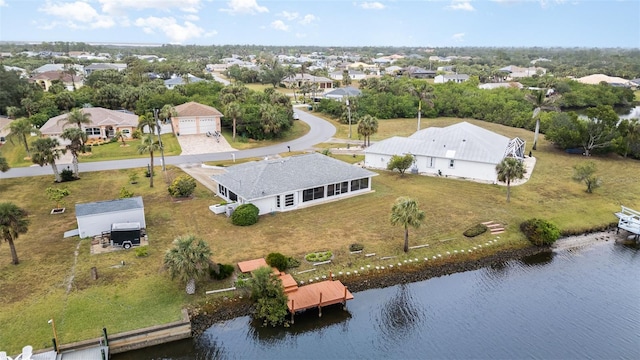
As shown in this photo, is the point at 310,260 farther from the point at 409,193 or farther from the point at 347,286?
the point at 409,193

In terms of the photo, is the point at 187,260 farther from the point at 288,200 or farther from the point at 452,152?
the point at 452,152

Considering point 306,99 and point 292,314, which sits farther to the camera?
point 306,99

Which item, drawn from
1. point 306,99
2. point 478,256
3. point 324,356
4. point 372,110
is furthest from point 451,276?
point 306,99

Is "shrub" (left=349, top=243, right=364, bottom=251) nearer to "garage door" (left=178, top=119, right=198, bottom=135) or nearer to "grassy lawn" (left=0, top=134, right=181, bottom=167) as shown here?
"grassy lawn" (left=0, top=134, right=181, bottom=167)

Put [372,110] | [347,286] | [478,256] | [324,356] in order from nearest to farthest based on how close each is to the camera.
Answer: [324,356]
[347,286]
[478,256]
[372,110]

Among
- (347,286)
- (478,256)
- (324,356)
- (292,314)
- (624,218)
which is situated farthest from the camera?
(624,218)
